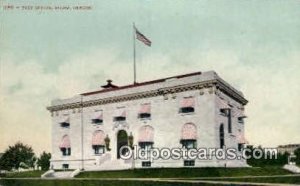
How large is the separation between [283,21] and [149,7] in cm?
646

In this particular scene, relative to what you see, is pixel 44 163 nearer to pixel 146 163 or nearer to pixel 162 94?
pixel 146 163

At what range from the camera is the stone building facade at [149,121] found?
30484 mm

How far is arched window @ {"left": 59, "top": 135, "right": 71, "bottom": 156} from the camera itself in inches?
1507

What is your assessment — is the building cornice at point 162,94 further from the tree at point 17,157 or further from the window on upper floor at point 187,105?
the tree at point 17,157

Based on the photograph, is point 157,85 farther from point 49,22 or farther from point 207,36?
point 49,22

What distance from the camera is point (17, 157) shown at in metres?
44.3

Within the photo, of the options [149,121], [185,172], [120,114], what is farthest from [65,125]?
[185,172]

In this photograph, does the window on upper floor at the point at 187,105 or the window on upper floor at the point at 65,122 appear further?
the window on upper floor at the point at 65,122

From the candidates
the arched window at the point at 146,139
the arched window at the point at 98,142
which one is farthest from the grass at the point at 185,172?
the arched window at the point at 98,142

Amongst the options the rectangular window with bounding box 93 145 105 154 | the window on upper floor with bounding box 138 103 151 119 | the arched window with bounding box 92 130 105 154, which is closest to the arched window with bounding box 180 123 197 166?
the window on upper floor with bounding box 138 103 151 119

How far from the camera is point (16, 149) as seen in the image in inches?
1534

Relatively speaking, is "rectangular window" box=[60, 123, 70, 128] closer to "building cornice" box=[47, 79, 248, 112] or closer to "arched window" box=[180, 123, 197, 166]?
"building cornice" box=[47, 79, 248, 112]

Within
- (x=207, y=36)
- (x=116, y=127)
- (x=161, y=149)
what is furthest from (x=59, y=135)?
(x=207, y=36)

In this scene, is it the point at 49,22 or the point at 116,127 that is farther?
the point at 116,127
